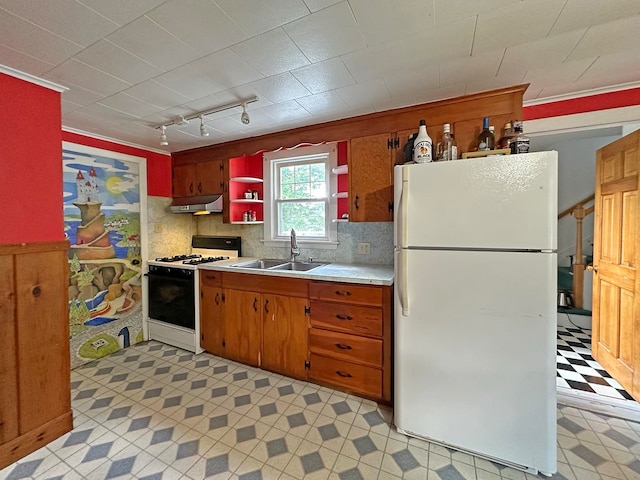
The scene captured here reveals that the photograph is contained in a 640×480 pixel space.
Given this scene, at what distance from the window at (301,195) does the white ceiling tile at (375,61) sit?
3.66 feet

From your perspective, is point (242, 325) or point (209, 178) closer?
point (242, 325)

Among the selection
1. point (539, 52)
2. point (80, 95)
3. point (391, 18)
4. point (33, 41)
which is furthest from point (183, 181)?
point (539, 52)

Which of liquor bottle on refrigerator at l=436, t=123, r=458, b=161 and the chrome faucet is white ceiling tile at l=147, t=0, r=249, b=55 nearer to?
liquor bottle on refrigerator at l=436, t=123, r=458, b=161

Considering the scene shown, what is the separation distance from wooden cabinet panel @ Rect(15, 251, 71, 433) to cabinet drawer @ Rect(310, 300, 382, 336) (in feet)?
5.62

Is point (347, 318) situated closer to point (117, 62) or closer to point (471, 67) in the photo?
point (471, 67)

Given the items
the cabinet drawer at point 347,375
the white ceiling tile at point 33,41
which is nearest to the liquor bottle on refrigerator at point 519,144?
the cabinet drawer at point 347,375

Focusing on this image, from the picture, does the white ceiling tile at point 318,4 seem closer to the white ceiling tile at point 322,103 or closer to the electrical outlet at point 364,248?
the white ceiling tile at point 322,103

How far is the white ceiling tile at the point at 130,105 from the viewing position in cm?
201

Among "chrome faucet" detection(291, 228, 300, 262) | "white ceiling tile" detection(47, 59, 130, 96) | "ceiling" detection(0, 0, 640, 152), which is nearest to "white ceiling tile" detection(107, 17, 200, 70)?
"ceiling" detection(0, 0, 640, 152)

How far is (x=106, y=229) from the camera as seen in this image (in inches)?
113

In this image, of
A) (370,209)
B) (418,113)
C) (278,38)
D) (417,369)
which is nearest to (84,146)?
(278,38)

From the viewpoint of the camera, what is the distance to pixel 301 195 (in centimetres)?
307

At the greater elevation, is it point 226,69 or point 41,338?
point 226,69

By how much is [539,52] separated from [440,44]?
573 mm
